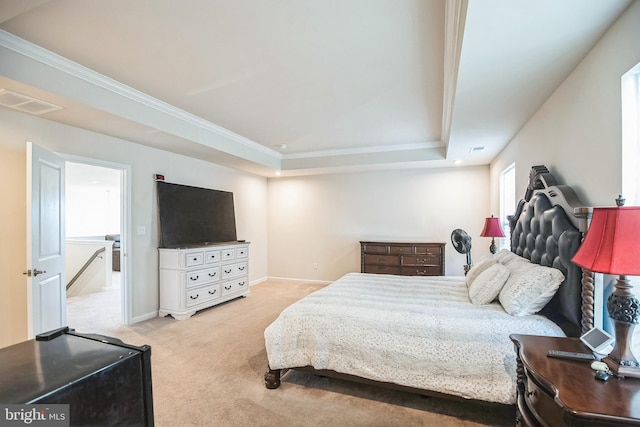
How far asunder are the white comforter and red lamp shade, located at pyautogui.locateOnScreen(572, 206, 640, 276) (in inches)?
39.5

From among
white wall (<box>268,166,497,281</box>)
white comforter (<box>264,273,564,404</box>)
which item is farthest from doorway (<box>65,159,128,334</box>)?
white wall (<box>268,166,497,281</box>)

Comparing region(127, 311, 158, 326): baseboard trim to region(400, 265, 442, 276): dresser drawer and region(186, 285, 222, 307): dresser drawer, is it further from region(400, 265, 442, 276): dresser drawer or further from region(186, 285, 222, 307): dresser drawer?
region(400, 265, 442, 276): dresser drawer

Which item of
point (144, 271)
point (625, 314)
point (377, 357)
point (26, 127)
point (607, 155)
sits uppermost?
point (26, 127)

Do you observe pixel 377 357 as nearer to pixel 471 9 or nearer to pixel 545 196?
pixel 545 196

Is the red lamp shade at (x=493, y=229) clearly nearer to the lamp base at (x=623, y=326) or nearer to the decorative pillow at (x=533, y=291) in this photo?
the decorative pillow at (x=533, y=291)

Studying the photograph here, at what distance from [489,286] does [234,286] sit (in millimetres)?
3772

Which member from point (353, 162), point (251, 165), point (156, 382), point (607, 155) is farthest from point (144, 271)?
point (607, 155)

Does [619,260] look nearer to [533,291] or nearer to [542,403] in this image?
[542,403]

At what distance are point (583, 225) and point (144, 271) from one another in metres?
4.52

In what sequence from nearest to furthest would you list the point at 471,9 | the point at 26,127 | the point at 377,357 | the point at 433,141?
the point at 471,9, the point at 377,357, the point at 26,127, the point at 433,141

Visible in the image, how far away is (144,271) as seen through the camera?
4.06 meters

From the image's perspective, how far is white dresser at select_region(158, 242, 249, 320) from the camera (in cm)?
409

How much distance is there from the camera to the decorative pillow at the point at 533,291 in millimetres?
1979

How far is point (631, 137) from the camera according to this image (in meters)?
1.49
